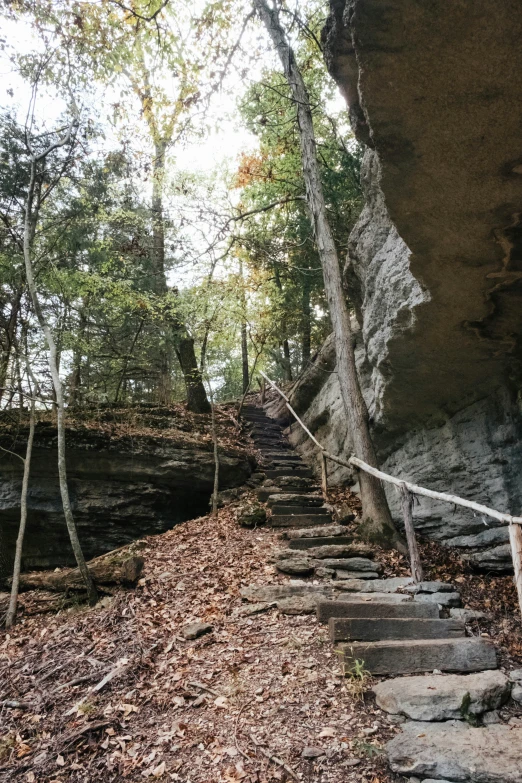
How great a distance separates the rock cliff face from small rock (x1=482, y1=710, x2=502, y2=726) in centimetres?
346

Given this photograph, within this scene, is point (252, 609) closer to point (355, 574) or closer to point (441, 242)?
point (355, 574)

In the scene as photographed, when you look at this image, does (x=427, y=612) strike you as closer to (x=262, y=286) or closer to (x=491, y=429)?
(x=491, y=429)

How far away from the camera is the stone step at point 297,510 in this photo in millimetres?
8008

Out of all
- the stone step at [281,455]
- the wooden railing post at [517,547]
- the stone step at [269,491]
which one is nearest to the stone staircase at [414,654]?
the wooden railing post at [517,547]

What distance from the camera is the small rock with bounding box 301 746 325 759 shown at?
2805 mm

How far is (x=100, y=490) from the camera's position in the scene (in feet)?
29.6

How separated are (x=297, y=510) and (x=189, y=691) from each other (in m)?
4.62

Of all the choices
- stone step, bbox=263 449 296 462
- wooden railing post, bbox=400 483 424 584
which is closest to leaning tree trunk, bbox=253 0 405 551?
wooden railing post, bbox=400 483 424 584

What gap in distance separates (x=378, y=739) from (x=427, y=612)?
1917 millimetres

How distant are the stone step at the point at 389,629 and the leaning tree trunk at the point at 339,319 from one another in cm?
229

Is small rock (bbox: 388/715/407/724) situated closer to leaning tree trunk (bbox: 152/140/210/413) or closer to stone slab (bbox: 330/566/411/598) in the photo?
stone slab (bbox: 330/566/411/598)

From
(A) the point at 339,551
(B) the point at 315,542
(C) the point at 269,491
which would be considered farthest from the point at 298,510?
(A) the point at 339,551

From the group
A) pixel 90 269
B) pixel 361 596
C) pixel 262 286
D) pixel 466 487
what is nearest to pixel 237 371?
pixel 262 286

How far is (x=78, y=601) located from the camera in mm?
5863
